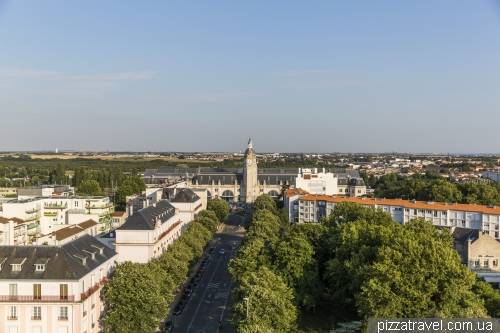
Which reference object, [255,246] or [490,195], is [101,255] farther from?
[490,195]

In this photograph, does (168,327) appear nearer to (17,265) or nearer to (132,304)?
(132,304)

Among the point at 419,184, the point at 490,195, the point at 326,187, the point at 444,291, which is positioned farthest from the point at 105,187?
the point at 444,291

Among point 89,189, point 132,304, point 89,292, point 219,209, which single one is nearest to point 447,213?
point 219,209

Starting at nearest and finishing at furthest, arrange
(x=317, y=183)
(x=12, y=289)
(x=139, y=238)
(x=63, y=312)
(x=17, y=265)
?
(x=63, y=312) < (x=12, y=289) < (x=17, y=265) < (x=139, y=238) < (x=317, y=183)

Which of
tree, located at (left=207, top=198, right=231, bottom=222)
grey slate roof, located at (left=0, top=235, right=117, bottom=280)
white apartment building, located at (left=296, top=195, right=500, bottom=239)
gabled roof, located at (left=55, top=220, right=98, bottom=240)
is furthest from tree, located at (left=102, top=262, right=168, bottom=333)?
tree, located at (left=207, top=198, right=231, bottom=222)

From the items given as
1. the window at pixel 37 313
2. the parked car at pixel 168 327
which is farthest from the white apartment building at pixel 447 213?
the window at pixel 37 313

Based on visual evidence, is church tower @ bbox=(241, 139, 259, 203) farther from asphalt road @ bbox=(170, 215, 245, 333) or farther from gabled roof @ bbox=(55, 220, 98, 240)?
gabled roof @ bbox=(55, 220, 98, 240)
